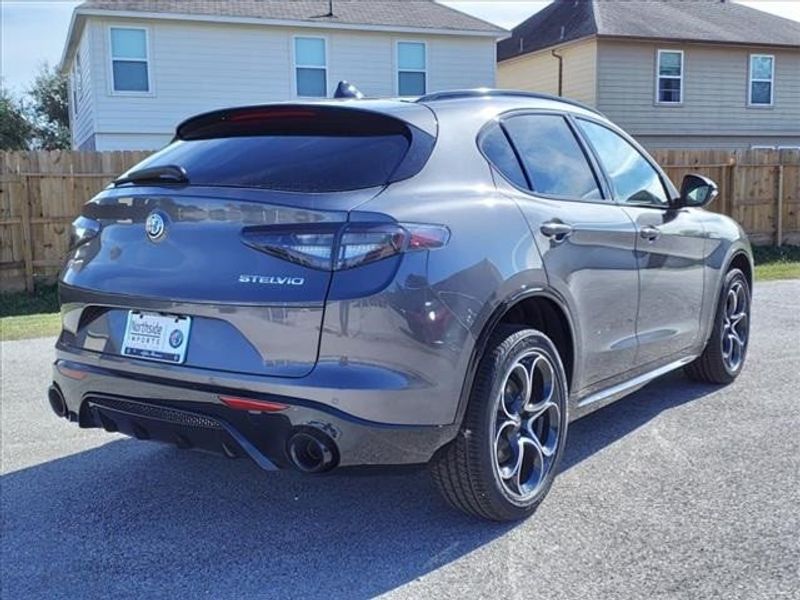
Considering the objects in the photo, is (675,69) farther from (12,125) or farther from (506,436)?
(12,125)

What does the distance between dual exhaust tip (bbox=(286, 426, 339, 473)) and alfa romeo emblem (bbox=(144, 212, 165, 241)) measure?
991mm

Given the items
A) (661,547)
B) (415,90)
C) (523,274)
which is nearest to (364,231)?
(523,274)

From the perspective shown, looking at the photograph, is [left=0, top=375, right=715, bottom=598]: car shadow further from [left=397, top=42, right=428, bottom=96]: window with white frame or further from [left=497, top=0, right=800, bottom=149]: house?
[left=497, top=0, right=800, bottom=149]: house

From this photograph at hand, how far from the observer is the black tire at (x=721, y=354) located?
5.52 m

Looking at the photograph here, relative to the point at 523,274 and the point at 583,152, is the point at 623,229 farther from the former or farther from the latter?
the point at 523,274

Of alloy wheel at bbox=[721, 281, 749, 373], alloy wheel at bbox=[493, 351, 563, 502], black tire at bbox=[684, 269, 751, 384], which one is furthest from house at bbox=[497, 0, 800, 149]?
alloy wheel at bbox=[493, 351, 563, 502]

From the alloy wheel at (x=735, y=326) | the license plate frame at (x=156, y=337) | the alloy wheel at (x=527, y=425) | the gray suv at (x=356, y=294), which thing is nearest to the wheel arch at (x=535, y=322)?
the gray suv at (x=356, y=294)

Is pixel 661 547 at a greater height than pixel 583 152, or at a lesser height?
lesser

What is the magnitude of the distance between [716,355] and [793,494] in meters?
1.90

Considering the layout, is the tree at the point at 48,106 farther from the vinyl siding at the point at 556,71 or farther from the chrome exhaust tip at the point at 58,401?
the chrome exhaust tip at the point at 58,401

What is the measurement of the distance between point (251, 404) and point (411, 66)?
1980 centimetres

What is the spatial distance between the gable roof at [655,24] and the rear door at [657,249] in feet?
64.6

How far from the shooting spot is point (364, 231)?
2.91 metres

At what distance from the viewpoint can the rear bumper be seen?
2.92 meters
